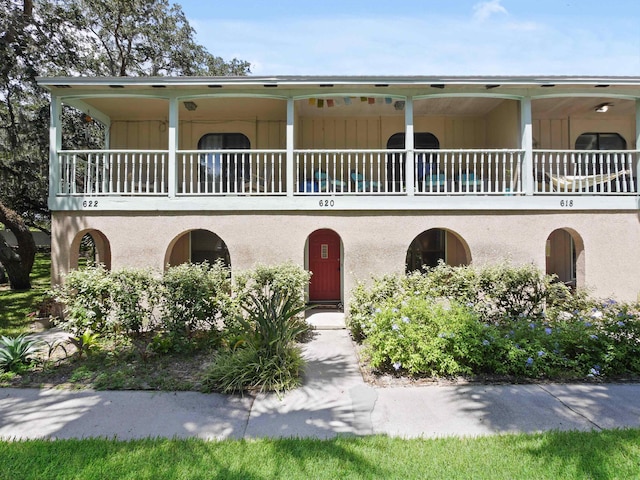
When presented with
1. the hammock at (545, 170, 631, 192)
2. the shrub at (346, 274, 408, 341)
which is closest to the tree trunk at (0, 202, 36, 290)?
the shrub at (346, 274, 408, 341)

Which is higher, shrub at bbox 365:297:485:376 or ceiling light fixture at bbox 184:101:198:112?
ceiling light fixture at bbox 184:101:198:112

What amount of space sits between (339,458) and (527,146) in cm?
784

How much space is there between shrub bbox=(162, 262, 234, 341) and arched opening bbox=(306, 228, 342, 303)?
4.08 m

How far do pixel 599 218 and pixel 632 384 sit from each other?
4.74 m

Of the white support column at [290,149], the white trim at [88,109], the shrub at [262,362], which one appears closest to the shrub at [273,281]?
the shrub at [262,362]

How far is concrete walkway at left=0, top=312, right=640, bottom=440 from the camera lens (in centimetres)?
358

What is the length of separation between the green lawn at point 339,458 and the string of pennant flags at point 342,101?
724cm

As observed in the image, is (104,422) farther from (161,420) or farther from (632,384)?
(632,384)

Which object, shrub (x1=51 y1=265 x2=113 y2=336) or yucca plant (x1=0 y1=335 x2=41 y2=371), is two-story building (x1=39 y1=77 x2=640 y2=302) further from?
yucca plant (x1=0 y1=335 x2=41 y2=371)

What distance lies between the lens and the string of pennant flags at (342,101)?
864cm

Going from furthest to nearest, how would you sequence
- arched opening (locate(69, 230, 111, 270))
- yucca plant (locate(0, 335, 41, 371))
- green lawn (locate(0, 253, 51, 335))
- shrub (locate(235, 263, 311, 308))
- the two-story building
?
arched opening (locate(69, 230, 111, 270))
the two-story building
green lawn (locate(0, 253, 51, 335))
shrub (locate(235, 263, 311, 308))
yucca plant (locate(0, 335, 41, 371))

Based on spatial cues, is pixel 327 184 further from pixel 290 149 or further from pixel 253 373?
pixel 253 373

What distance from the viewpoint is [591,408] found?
3.97 meters

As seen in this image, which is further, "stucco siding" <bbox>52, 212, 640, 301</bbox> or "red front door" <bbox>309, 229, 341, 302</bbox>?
"red front door" <bbox>309, 229, 341, 302</bbox>
